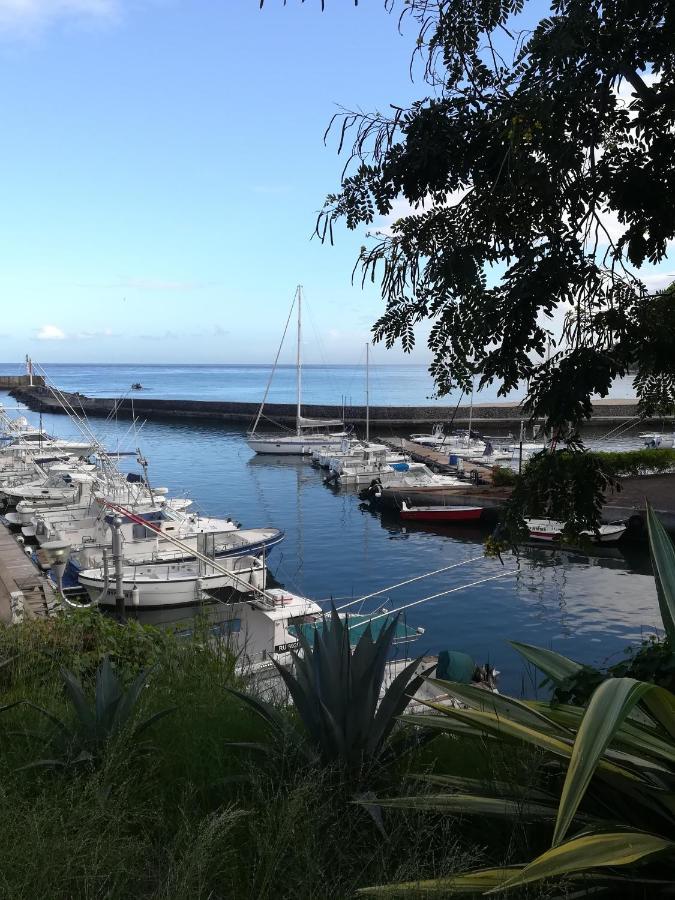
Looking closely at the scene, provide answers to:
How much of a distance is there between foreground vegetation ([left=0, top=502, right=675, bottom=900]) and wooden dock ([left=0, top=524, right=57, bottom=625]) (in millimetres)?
6275

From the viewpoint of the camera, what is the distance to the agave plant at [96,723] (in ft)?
11.8

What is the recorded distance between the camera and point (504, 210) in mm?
4988

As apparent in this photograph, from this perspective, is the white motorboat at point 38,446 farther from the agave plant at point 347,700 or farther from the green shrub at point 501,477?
the agave plant at point 347,700

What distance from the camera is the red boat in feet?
100

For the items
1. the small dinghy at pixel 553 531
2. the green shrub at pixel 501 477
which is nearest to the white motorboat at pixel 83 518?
the small dinghy at pixel 553 531

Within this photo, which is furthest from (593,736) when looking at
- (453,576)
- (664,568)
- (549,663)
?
(453,576)

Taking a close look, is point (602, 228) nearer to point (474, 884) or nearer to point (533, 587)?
point (474, 884)

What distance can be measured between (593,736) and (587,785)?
1.13 ft

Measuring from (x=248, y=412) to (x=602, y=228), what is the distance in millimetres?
73341

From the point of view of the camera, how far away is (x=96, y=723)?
148 inches

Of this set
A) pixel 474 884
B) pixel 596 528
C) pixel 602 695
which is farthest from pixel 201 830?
pixel 596 528

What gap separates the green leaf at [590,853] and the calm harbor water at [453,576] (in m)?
5.42

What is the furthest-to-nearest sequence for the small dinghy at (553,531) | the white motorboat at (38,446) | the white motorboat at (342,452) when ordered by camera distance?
the white motorboat at (342,452) < the white motorboat at (38,446) < the small dinghy at (553,531)

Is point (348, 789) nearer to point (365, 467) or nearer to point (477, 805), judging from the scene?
point (477, 805)
